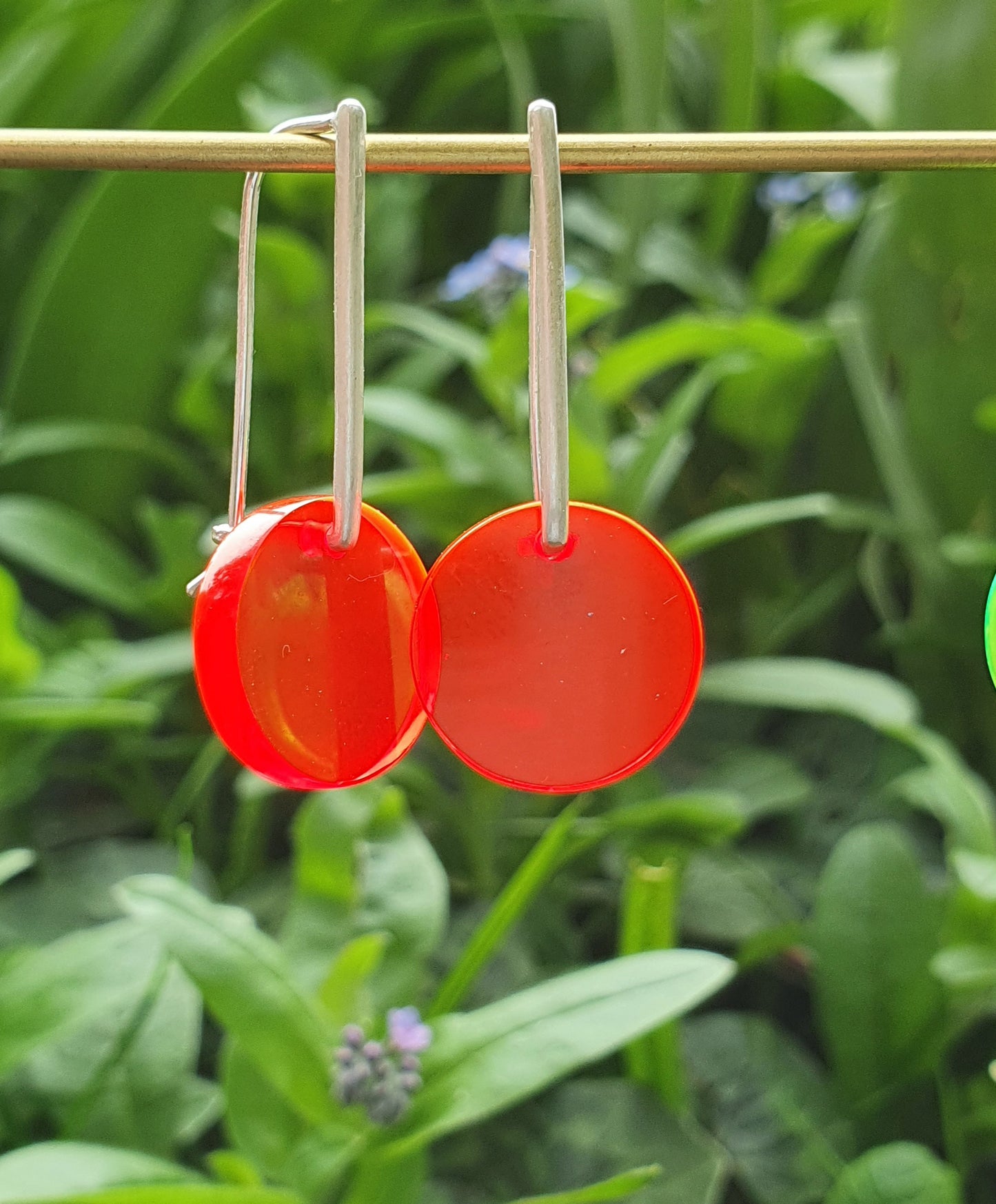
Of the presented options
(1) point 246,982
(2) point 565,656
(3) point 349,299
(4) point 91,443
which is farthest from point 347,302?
(4) point 91,443

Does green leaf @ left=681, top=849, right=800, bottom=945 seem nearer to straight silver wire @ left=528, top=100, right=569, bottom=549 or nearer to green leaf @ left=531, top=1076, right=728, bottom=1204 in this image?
green leaf @ left=531, top=1076, right=728, bottom=1204

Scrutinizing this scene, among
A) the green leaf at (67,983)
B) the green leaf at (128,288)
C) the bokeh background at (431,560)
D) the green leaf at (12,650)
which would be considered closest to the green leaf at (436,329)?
the bokeh background at (431,560)

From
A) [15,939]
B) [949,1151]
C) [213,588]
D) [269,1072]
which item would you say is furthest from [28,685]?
[949,1151]

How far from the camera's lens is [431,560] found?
0.99m

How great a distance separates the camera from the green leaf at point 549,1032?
487 mm

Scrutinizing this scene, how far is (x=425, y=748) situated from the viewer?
0.88 m

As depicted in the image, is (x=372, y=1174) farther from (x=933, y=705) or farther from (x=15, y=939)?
(x=933, y=705)

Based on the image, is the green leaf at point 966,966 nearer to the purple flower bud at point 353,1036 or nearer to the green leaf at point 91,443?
the purple flower bud at point 353,1036

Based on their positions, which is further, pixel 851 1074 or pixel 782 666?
pixel 782 666

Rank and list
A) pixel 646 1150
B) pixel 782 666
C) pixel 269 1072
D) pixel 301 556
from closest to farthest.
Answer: pixel 301 556, pixel 269 1072, pixel 646 1150, pixel 782 666

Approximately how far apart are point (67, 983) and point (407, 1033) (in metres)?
0.14

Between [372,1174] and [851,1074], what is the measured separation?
26cm

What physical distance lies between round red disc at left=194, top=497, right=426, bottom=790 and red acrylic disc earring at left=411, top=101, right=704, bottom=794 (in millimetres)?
21

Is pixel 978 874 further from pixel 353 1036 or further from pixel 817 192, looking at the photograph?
pixel 817 192
